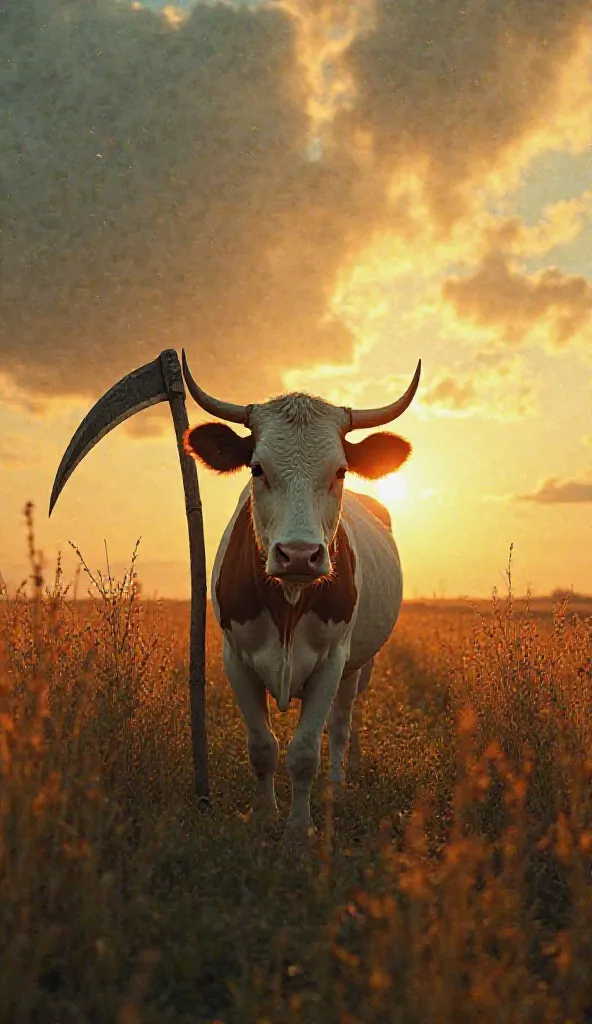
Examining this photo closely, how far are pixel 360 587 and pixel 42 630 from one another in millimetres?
2625

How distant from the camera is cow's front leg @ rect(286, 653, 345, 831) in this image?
5.60m

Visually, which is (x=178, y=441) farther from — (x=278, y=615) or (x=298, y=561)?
(x=298, y=561)

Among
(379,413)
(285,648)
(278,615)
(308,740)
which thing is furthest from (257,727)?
(379,413)

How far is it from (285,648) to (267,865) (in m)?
1.86

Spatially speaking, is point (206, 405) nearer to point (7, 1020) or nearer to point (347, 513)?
point (347, 513)

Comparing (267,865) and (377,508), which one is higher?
(377,508)

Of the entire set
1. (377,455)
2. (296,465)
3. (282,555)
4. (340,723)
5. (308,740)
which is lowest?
(340,723)

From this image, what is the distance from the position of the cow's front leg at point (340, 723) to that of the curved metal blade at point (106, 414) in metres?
3.26

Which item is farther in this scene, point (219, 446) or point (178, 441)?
point (178, 441)

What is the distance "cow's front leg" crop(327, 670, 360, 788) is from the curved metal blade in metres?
3.26

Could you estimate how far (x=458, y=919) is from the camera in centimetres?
293

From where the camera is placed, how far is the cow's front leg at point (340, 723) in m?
7.51

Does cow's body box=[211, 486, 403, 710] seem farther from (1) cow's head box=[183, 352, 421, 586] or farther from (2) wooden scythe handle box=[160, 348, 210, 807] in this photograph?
(1) cow's head box=[183, 352, 421, 586]

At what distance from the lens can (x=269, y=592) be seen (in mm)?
5793
